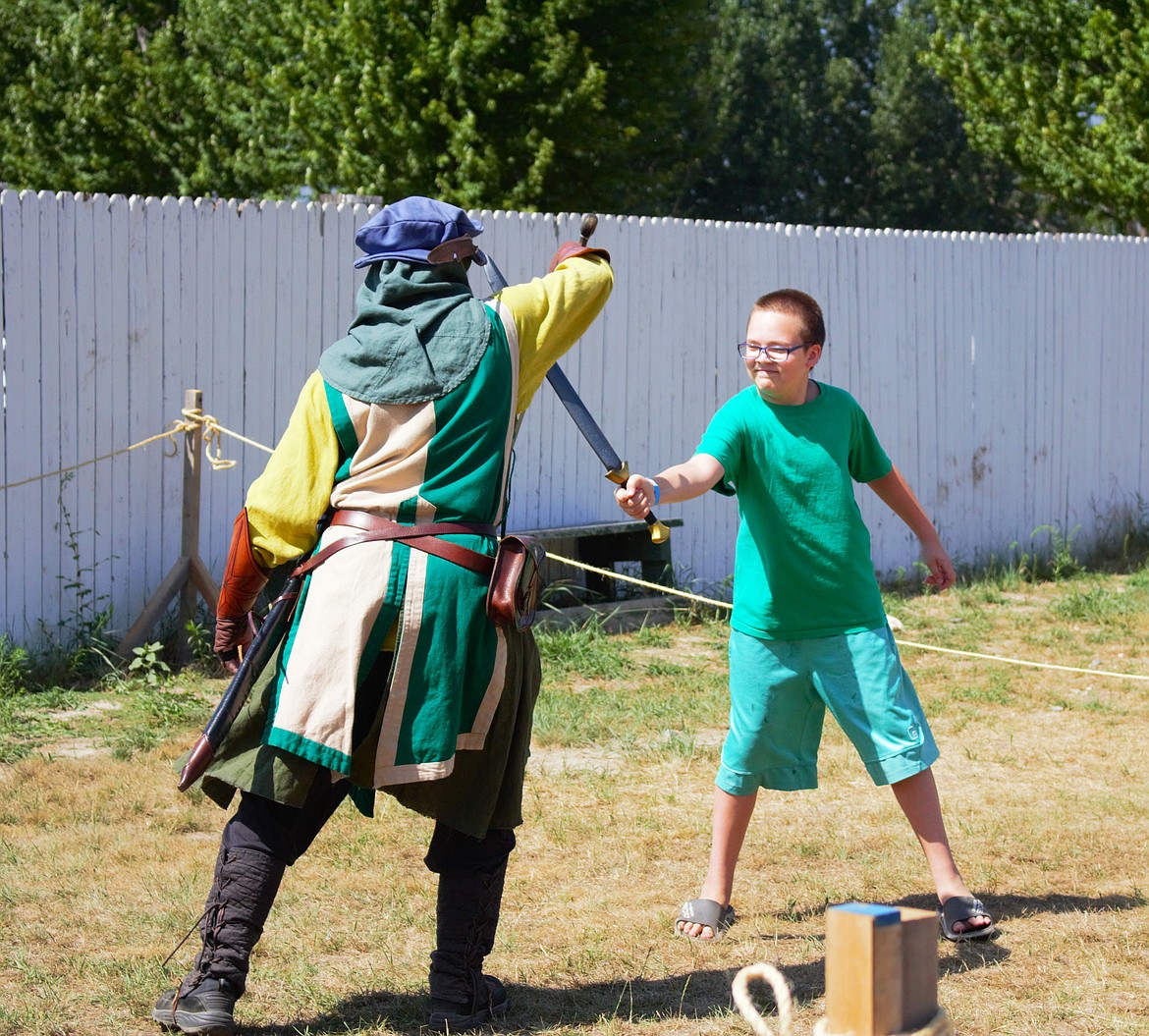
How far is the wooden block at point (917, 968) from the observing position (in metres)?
1.60

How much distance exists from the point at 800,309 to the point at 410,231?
1.13 m

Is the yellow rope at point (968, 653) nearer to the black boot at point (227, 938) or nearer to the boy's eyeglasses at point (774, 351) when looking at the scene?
the boy's eyeglasses at point (774, 351)

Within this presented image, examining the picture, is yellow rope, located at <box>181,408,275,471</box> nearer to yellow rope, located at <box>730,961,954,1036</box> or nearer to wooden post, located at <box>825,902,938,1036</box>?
yellow rope, located at <box>730,961,954,1036</box>

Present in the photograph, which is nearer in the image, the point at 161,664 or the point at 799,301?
the point at 799,301

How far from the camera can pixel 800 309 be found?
3.81 meters

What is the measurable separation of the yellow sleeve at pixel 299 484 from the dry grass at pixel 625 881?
1.13 meters

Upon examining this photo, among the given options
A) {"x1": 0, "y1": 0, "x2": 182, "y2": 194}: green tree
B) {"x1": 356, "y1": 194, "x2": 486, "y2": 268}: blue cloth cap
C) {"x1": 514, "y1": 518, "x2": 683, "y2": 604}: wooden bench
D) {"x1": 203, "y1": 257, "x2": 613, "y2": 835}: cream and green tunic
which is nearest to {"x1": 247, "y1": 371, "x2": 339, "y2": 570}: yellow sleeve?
{"x1": 203, "y1": 257, "x2": 613, "y2": 835}: cream and green tunic

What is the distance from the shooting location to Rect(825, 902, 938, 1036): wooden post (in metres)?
1.57

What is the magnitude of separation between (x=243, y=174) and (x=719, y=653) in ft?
45.5

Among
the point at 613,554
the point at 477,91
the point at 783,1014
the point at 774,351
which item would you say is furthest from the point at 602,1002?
the point at 477,91

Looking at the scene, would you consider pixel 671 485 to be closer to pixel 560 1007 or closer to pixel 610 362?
pixel 560 1007

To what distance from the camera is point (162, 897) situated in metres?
4.19

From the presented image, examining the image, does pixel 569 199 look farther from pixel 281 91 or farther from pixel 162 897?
pixel 162 897

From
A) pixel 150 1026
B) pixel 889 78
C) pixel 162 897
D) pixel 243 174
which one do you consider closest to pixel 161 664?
pixel 162 897
